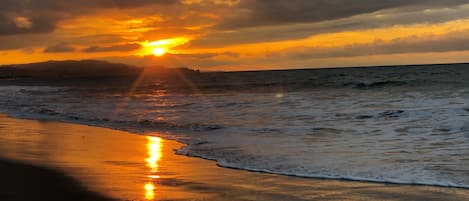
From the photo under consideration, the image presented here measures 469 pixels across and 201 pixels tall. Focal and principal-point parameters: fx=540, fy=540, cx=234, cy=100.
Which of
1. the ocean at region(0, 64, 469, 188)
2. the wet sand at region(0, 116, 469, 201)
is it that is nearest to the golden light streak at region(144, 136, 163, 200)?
the wet sand at region(0, 116, 469, 201)

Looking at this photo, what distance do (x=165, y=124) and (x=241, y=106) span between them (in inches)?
304

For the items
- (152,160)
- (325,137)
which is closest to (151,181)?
(152,160)

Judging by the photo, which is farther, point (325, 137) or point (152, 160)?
point (325, 137)

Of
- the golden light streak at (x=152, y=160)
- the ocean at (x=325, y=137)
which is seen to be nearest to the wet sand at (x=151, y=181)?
the golden light streak at (x=152, y=160)

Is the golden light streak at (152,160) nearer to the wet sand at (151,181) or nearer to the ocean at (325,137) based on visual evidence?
the wet sand at (151,181)

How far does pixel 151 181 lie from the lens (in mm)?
8203

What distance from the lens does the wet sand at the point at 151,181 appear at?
7238 mm

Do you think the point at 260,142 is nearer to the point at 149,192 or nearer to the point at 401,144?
the point at 401,144

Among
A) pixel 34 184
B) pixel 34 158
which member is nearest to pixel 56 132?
pixel 34 158

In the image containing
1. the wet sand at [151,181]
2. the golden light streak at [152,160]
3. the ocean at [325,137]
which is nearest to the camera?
the wet sand at [151,181]

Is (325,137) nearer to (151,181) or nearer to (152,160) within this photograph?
(152,160)

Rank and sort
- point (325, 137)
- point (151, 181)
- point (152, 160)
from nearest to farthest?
point (151, 181) < point (152, 160) < point (325, 137)

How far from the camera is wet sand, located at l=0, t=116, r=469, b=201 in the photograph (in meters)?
7.24

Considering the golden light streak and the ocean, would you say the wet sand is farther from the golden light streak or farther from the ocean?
the ocean
